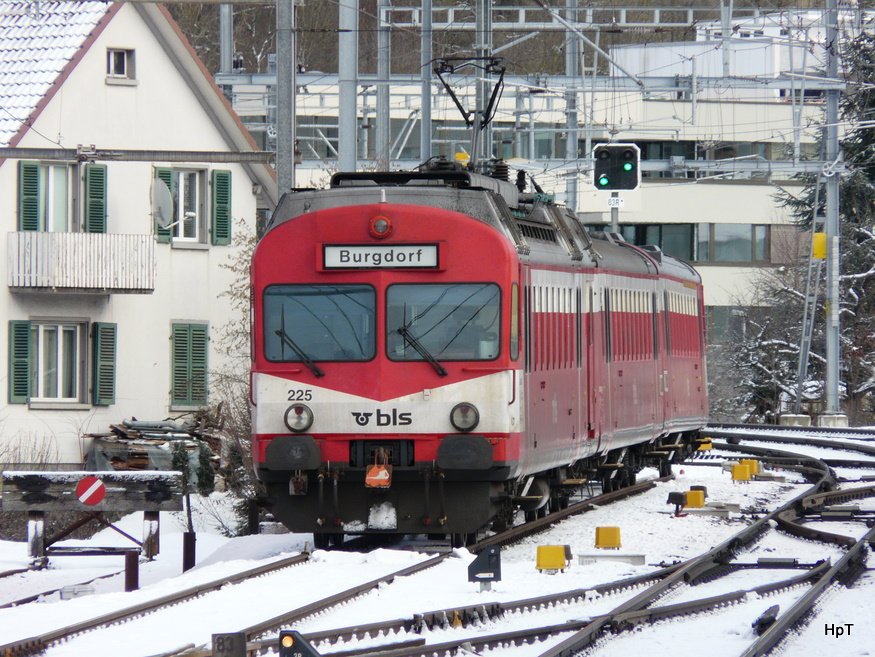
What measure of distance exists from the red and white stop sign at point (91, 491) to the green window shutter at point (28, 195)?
56.1ft

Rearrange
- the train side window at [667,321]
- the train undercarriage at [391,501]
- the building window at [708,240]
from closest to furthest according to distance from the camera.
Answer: the train undercarriage at [391,501], the train side window at [667,321], the building window at [708,240]

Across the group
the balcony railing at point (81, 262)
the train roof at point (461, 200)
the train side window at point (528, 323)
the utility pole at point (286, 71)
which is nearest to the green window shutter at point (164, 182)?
the balcony railing at point (81, 262)

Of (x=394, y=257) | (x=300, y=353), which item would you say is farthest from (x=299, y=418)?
(x=394, y=257)

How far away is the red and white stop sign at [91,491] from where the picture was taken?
49.6 feet

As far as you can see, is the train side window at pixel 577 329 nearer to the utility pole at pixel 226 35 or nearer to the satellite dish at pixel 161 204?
the satellite dish at pixel 161 204

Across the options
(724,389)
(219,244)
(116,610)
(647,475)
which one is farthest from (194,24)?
(116,610)

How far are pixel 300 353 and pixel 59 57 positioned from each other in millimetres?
19437

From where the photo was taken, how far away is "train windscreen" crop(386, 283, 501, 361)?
47.4ft

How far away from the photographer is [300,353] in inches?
574

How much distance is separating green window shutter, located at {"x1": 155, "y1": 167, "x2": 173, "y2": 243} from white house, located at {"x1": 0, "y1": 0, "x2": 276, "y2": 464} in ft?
0.08

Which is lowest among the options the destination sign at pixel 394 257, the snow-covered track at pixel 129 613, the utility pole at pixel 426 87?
the snow-covered track at pixel 129 613

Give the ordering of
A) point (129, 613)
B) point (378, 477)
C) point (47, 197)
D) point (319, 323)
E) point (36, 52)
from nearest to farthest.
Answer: point (129, 613) < point (378, 477) < point (319, 323) < point (47, 197) < point (36, 52)

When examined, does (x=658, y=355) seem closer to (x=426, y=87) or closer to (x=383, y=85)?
(x=426, y=87)

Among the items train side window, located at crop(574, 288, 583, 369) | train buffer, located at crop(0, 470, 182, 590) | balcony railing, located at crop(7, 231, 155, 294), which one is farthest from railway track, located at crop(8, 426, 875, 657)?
balcony railing, located at crop(7, 231, 155, 294)
